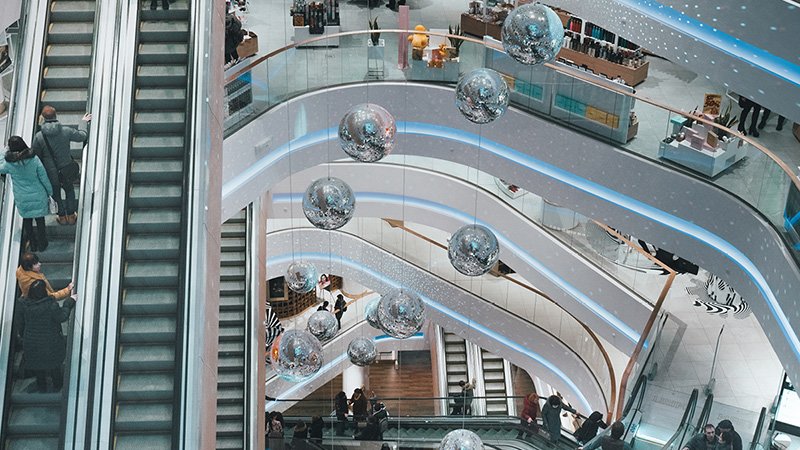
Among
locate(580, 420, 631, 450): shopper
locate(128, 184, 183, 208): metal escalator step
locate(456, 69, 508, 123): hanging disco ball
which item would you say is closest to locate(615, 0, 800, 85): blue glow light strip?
locate(456, 69, 508, 123): hanging disco ball

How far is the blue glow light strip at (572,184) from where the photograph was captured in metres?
13.2

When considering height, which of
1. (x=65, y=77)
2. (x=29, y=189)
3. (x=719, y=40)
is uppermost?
(x=719, y=40)

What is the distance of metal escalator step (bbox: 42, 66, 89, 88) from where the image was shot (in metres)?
11.4

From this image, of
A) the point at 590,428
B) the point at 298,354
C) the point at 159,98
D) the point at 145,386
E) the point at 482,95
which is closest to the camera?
the point at 145,386

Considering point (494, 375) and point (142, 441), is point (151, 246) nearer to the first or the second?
point (142, 441)

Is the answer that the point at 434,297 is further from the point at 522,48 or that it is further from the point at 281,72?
the point at 522,48

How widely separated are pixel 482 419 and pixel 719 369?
358 centimetres

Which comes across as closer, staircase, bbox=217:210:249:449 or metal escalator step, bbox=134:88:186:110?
metal escalator step, bbox=134:88:186:110

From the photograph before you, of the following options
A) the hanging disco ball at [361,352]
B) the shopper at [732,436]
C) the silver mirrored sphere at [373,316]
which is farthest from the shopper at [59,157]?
the shopper at [732,436]

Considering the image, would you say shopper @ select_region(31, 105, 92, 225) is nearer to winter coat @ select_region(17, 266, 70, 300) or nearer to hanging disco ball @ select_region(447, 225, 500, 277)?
winter coat @ select_region(17, 266, 70, 300)

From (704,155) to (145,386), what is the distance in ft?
26.0

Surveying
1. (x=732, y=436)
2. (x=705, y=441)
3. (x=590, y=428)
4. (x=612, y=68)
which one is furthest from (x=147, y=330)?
(x=612, y=68)

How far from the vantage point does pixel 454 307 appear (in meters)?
21.7

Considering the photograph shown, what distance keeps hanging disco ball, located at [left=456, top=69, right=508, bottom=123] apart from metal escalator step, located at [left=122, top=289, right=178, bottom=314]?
11.7 feet
